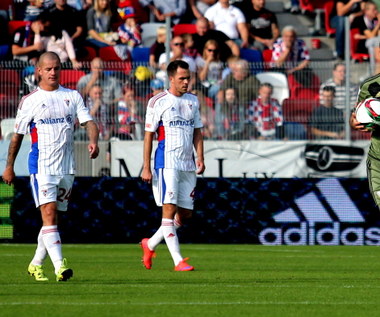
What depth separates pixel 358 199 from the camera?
17.2 metres

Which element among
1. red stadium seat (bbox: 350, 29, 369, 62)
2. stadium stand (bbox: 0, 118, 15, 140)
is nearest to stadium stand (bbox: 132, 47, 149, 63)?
red stadium seat (bbox: 350, 29, 369, 62)

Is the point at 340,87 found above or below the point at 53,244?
above

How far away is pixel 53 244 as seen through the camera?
10.1 metres

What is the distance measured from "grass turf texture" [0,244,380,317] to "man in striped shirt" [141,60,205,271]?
0.70 meters

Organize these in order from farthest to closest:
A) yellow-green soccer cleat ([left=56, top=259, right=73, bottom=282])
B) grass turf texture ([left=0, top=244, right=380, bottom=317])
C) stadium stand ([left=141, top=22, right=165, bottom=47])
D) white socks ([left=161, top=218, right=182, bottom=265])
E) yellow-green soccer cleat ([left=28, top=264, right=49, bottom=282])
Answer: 1. stadium stand ([left=141, top=22, right=165, bottom=47])
2. white socks ([left=161, top=218, right=182, bottom=265])
3. yellow-green soccer cleat ([left=28, top=264, right=49, bottom=282])
4. yellow-green soccer cleat ([left=56, top=259, right=73, bottom=282])
5. grass turf texture ([left=0, top=244, right=380, bottom=317])

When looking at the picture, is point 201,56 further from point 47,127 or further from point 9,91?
point 47,127

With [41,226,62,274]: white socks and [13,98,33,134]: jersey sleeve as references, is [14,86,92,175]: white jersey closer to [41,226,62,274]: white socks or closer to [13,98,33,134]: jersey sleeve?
[13,98,33,134]: jersey sleeve

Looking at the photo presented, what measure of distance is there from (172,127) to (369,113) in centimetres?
325

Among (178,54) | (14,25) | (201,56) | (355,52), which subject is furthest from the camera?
(14,25)

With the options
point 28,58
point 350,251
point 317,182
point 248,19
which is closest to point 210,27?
point 248,19

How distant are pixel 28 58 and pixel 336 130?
5.88 metres

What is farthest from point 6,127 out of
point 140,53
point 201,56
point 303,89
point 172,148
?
point 172,148

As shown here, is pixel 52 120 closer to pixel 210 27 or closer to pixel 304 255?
pixel 304 255

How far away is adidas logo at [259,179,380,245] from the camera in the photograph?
1720 centimetres
